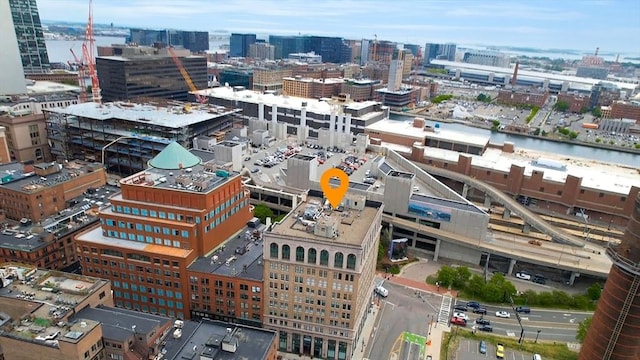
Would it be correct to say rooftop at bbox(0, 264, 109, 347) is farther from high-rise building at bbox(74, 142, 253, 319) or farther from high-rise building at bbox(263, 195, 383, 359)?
high-rise building at bbox(263, 195, 383, 359)

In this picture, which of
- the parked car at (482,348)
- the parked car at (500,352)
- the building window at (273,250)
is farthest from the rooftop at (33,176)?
the parked car at (500,352)

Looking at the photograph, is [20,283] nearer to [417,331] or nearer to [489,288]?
[417,331]

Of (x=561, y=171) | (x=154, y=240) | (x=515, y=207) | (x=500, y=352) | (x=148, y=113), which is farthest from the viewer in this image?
(x=148, y=113)

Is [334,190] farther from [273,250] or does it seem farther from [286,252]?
[273,250]

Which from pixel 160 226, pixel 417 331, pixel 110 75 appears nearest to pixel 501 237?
pixel 417 331

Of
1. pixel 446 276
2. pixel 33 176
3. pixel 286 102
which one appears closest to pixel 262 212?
pixel 446 276

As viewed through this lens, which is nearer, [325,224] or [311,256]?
[311,256]
